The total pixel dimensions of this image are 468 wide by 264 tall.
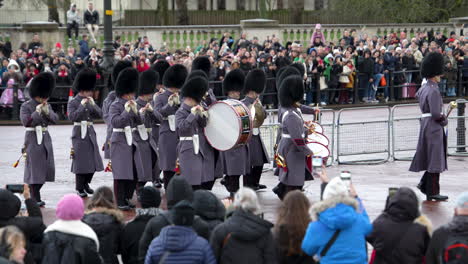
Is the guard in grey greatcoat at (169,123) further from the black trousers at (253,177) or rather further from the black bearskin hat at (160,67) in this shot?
the black bearskin hat at (160,67)

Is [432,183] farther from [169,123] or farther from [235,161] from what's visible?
[169,123]

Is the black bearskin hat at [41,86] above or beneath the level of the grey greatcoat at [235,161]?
above

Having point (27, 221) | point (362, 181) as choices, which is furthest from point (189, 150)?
point (27, 221)

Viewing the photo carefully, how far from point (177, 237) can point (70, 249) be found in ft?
2.75

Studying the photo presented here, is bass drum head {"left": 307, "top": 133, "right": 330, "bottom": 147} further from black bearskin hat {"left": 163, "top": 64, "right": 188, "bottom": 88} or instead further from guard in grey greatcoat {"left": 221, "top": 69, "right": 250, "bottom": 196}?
black bearskin hat {"left": 163, "top": 64, "right": 188, "bottom": 88}

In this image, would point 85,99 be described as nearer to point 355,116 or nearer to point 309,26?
point 355,116

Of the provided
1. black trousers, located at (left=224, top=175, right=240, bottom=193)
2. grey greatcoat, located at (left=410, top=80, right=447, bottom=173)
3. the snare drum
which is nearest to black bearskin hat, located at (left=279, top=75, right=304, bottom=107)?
the snare drum

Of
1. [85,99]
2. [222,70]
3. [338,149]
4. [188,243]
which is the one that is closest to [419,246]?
[188,243]

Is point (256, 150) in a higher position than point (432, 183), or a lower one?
higher

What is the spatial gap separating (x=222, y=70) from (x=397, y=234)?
664 inches

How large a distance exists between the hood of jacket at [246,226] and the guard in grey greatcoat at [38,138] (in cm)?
602

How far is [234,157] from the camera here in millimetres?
13031

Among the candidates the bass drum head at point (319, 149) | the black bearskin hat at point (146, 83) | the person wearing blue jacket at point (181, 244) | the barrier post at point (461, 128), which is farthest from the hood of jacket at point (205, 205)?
the barrier post at point (461, 128)

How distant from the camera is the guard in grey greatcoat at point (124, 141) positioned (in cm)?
1262
